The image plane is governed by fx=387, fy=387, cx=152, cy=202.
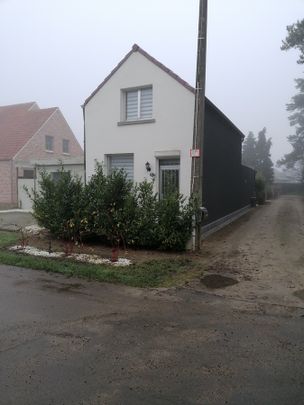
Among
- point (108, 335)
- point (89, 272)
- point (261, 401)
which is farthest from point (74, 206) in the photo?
point (261, 401)

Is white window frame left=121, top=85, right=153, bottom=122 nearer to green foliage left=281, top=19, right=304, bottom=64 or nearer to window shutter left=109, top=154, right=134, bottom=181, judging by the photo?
window shutter left=109, top=154, right=134, bottom=181

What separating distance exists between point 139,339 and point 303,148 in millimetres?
50212

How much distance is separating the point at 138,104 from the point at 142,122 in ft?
2.71

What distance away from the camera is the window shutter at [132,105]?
13.4 m

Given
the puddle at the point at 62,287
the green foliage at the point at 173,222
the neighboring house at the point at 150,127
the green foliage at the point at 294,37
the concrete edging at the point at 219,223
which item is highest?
the green foliage at the point at 294,37

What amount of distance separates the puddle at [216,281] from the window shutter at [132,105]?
725cm

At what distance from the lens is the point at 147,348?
176 inches

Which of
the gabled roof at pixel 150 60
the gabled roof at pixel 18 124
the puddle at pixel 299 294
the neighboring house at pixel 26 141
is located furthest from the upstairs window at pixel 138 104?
the gabled roof at pixel 18 124

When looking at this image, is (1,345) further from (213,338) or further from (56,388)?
(213,338)

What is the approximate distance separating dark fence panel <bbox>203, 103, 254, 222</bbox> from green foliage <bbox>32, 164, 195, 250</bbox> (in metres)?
2.97

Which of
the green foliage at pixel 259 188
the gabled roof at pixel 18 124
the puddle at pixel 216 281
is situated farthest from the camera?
the green foliage at pixel 259 188

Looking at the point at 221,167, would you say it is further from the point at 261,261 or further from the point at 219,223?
the point at 261,261

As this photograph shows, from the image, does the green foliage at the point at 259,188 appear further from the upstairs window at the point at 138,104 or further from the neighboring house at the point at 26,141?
the upstairs window at the point at 138,104

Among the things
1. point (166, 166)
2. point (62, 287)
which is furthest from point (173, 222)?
point (62, 287)
